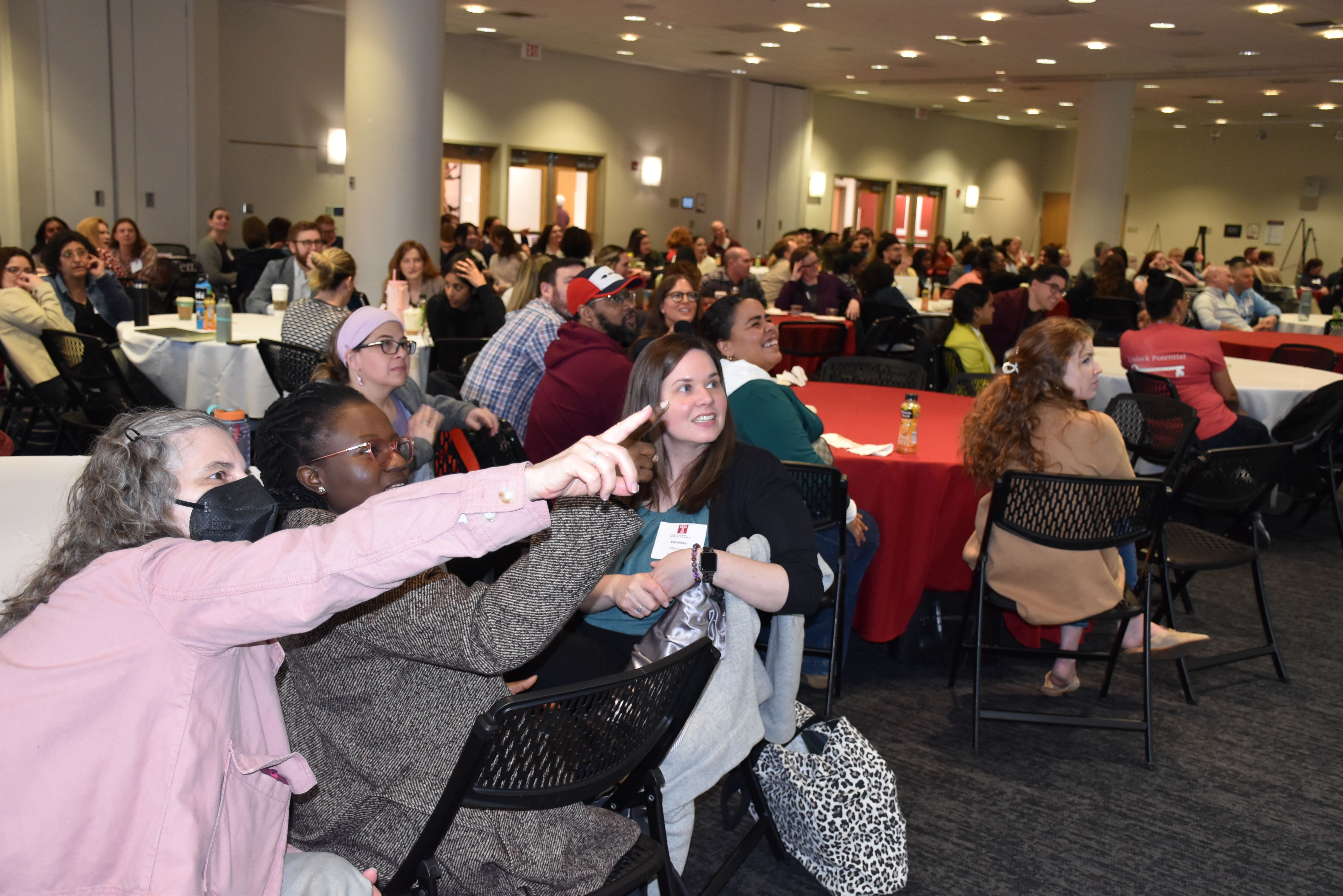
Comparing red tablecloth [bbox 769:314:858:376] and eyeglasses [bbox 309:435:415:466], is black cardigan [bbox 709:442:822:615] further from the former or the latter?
red tablecloth [bbox 769:314:858:376]

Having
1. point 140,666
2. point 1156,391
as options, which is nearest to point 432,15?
point 1156,391

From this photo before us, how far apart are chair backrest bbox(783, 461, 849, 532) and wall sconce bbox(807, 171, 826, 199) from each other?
1674 centimetres

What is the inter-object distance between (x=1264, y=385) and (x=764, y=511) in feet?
15.5

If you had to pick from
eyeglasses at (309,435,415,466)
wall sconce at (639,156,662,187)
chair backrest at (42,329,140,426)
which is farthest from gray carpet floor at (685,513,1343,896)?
wall sconce at (639,156,662,187)

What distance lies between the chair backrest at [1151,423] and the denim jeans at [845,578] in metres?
1.83

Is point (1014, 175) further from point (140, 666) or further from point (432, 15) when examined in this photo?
point (140, 666)

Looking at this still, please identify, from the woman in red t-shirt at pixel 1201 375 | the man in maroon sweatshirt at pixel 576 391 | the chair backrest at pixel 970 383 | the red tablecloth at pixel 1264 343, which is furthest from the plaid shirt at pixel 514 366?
the red tablecloth at pixel 1264 343

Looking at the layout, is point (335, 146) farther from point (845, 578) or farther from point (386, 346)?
point (845, 578)

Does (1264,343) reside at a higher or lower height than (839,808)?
higher

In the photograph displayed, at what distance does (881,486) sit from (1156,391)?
259 centimetres

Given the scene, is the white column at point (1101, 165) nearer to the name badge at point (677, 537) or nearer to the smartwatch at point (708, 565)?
the name badge at point (677, 537)

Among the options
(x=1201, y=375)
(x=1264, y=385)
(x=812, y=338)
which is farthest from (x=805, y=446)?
(x=812, y=338)

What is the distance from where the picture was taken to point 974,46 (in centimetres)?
1274

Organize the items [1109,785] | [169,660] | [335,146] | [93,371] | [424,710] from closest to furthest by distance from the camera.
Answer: [169,660]
[424,710]
[1109,785]
[93,371]
[335,146]
